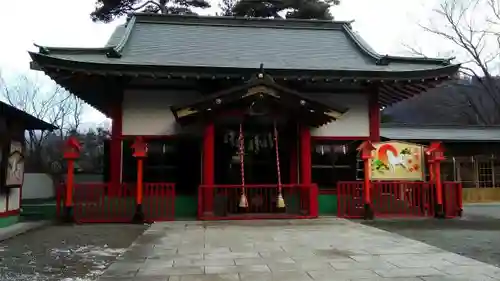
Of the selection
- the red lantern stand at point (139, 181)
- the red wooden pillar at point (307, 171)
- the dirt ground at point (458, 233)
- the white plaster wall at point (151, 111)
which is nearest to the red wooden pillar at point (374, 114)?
the white plaster wall at point (151, 111)

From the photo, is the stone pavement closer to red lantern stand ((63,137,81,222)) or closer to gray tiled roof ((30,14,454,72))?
red lantern stand ((63,137,81,222))

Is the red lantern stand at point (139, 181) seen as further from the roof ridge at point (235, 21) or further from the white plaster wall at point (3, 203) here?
the roof ridge at point (235, 21)

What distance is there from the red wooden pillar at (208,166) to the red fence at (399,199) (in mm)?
3475

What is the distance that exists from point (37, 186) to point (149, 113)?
41.7ft

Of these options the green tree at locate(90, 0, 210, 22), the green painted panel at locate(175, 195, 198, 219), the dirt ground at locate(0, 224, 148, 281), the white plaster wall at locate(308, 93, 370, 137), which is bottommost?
the dirt ground at locate(0, 224, 148, 281)

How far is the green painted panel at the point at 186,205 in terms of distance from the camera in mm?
12312

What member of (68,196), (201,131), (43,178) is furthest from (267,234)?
(43,178)

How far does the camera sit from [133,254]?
6445mm

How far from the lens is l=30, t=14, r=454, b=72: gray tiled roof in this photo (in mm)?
12516

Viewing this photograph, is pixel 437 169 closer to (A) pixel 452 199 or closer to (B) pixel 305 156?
(A) pixel 452 199

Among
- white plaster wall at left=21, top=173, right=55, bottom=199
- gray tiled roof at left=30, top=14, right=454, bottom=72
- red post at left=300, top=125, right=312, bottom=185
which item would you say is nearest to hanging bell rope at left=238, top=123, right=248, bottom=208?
red post at left=300, top=125, right=312, bottom=185

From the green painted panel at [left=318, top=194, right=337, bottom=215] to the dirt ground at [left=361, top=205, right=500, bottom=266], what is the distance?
1.87m

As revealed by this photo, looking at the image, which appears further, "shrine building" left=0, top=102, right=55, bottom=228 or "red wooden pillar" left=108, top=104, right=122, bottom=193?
"red wooden pillar" left=108, top=104, right=122, bottom=193

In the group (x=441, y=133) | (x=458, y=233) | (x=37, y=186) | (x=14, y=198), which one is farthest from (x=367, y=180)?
(x=37, y=186)
